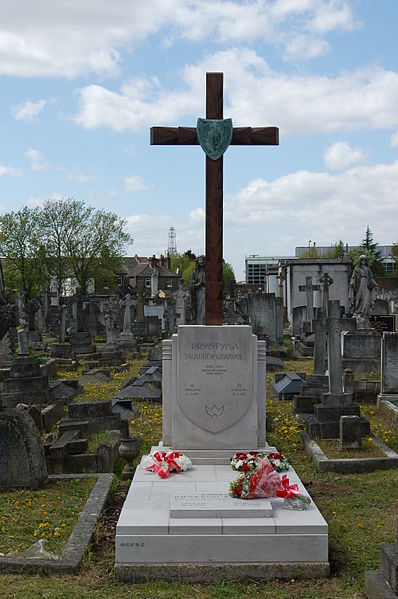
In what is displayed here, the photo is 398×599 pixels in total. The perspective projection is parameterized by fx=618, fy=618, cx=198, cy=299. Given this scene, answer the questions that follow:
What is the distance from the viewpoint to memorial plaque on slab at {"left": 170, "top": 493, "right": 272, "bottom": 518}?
17.7 feet

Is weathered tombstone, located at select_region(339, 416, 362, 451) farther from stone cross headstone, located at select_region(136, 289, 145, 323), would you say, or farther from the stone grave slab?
stone cross headstone, located at select_region(136, 289, 145, 323)

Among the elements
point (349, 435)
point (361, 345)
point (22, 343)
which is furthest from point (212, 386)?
point (361, 345)

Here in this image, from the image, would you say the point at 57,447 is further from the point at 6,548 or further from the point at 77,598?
the point at 77,598

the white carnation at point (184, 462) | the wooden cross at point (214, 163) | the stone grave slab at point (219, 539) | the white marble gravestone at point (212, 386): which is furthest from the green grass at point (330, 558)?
the wooden cross at point (214, 163)

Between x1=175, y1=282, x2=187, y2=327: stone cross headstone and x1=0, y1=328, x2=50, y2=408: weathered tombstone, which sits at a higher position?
x1=175, y1=282, x2=187, y2=327: stone cross headstone

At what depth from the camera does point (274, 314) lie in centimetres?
2438

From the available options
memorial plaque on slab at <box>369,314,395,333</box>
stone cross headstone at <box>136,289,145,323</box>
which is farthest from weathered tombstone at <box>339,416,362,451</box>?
stone cross headstone at <box>136,289,145,323</box>

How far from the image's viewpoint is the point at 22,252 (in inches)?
1843

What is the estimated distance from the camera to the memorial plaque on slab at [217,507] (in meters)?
5.40

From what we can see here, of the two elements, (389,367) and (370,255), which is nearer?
(389,367)

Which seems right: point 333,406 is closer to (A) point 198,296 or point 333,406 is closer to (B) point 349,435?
(B) point 349,435

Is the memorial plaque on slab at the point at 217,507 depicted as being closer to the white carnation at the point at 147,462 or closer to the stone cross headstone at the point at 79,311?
the white carnation at the point at 147,462

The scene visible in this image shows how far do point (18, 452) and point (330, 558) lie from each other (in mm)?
3550

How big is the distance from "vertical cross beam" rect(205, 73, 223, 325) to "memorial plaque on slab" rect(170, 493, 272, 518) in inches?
107
